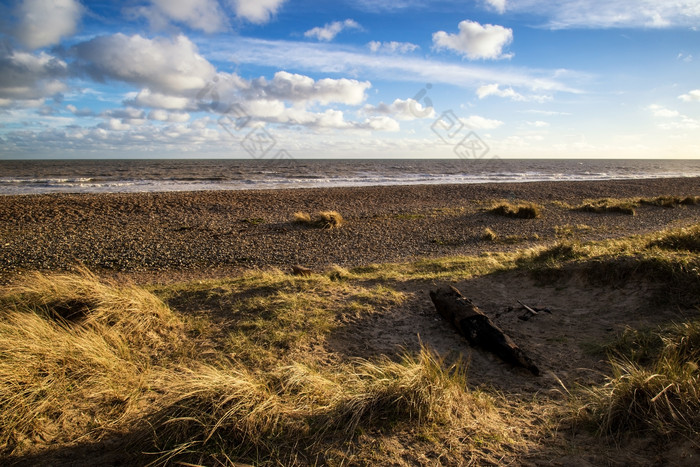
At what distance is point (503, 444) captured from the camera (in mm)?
3254

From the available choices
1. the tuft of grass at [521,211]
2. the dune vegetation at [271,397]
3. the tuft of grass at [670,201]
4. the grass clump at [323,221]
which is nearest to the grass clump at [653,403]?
the dune vegetation at [271,397]

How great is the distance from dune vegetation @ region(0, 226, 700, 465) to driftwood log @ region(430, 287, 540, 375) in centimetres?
70

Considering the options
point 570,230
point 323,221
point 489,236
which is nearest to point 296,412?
point 489,236

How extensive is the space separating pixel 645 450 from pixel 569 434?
0.54 metres

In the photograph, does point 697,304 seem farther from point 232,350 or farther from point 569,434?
point 232,350

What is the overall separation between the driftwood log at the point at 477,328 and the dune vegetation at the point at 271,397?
697mm

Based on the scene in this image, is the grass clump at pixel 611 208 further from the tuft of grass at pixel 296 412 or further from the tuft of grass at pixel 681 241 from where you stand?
the tuft of grass at pixel 296 412

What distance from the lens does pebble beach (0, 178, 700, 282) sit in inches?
474

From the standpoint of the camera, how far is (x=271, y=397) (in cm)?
344

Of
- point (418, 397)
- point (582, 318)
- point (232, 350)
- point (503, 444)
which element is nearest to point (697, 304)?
point (582, 318)

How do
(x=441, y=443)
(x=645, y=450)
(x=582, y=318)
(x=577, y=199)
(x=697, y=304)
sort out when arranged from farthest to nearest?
(x=577, y=199)
(x=582, y=318)
(x=697, y=304)
(x=441, y=443)
(x=645, y=450)

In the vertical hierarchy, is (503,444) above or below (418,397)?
below

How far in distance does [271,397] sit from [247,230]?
554 inches

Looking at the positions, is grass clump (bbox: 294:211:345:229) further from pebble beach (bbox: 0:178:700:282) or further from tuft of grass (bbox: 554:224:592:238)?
tuft of grass (bbox: 554:224:592:238)
